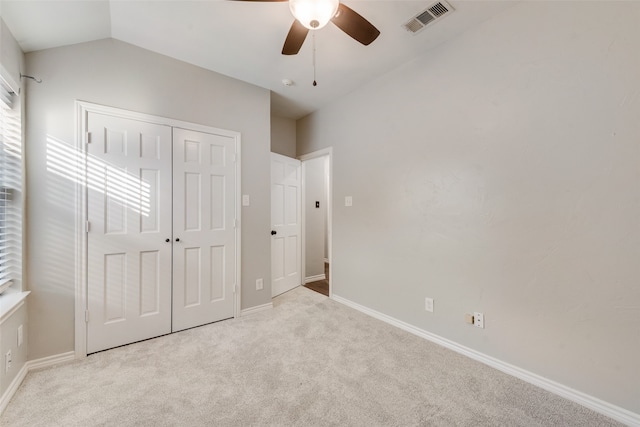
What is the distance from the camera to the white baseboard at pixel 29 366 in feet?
5.08

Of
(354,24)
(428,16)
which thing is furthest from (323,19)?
(428,16)

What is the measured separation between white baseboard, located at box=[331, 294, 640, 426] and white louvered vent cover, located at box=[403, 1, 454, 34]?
267 centimetres

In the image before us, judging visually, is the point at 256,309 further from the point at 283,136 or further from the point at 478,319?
the point at 283,136

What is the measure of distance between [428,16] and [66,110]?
2947mm

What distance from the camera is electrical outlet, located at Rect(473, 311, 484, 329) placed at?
203cm

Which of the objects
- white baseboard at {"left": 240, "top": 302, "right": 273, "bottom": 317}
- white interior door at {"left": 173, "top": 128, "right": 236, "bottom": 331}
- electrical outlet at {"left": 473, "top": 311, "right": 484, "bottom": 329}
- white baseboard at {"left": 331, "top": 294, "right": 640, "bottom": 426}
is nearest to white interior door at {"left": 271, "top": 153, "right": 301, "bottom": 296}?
white baseboard at {"left": 240, "top": 302, "right": 273, "bottom": 317}

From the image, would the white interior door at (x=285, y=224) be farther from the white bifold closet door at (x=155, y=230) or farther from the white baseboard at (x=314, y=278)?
the white bifold closet door at (x=155, y=230)

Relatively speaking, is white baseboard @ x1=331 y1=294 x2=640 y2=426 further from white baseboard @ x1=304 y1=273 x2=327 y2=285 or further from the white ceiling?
the white ceiling

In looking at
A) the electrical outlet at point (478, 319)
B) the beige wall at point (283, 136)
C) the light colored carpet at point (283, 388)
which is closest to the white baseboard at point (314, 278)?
the light colored carpet at point (283, 388)

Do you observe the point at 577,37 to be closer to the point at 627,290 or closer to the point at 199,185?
the point at 627,290

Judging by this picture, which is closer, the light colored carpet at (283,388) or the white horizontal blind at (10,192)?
the light colored carpet at (283,388)

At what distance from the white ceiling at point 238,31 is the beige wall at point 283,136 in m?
1.12

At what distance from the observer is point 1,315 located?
4.90ft

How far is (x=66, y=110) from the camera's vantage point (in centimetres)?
202
